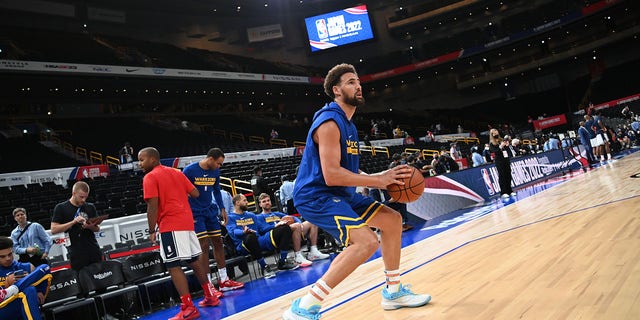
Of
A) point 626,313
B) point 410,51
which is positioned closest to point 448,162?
point 626,313

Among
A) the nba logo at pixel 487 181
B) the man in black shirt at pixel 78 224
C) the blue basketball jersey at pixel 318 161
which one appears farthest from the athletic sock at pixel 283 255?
the nba logo at pixel 487 181

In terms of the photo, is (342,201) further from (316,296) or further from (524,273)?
(524,273)

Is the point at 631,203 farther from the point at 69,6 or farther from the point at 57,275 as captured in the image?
the point at 69,6

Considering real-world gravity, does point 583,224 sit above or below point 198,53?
below

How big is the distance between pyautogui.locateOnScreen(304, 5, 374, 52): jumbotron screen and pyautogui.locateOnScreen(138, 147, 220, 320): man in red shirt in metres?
31.3

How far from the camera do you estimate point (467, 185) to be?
10977 mm

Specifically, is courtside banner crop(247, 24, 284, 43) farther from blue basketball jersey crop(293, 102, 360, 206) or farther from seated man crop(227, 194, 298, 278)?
blue basketball jersey crop(293, 102, 360, 206)

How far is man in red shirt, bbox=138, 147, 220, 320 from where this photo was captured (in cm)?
443

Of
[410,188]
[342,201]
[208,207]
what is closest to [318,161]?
[342,201]

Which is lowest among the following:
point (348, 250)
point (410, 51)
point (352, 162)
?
point (348, 250)

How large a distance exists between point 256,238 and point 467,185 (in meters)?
6.08

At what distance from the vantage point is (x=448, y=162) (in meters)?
12.3

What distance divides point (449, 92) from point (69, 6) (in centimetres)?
2705

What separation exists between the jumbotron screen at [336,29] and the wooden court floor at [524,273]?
99.0 ft
